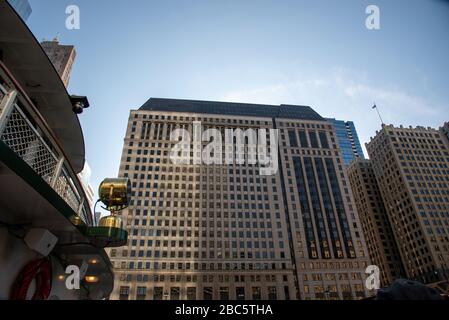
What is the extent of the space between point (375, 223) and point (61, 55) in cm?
14899

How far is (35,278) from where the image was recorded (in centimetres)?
708

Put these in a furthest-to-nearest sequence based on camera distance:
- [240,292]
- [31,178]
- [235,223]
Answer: [235,223]
[240,292]
[31,178]

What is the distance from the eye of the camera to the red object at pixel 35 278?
621 centimetres

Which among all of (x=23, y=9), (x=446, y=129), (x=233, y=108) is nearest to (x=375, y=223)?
(x=446, y=129)

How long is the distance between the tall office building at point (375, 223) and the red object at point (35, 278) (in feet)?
362

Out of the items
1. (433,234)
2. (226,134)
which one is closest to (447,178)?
(433,234)

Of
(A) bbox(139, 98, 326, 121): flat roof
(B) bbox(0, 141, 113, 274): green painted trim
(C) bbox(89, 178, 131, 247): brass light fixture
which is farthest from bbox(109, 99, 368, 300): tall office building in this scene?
(B) bbox(0, 141, 113, 274): green painted trim

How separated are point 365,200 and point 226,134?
227ft

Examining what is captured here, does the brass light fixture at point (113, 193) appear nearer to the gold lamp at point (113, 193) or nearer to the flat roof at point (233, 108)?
the gold lamp at point (113, 193)

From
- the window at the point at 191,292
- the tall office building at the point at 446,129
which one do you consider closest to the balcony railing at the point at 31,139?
the window at the point at 191,292

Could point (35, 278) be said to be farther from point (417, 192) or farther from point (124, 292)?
point (417, 192)

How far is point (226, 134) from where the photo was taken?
3492 inches
